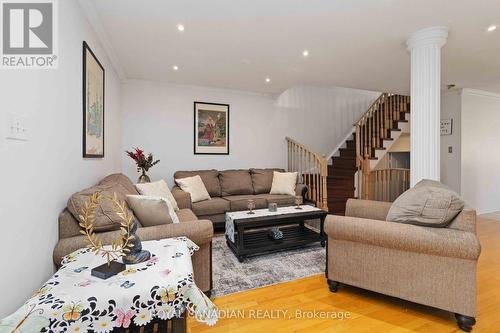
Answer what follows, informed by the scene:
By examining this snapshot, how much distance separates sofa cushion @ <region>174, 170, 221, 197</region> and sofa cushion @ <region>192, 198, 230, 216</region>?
1.60 ft

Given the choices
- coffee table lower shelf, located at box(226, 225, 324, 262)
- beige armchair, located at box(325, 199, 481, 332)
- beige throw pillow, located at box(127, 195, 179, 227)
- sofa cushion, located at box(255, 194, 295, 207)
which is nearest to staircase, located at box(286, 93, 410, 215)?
sofa cushion, located at box(255, 194, 295, 207)

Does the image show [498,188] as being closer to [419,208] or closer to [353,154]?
[353,154]

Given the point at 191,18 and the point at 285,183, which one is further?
the point at 285,183

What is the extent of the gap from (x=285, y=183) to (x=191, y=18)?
296 centimetres

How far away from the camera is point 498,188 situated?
5.35 meters

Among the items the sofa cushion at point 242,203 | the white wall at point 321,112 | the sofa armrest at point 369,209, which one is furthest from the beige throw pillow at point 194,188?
the white wall at point 321,112

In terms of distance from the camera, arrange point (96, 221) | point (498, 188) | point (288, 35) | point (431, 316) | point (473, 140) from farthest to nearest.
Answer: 1. point (498, 188)
2. point (473, 140)
3. point (288, 35)
4. point (431, 316)
5. point (96, 221)

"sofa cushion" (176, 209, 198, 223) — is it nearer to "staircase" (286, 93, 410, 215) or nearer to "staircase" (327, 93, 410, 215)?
"staircase" (286, 93, 410, 215)

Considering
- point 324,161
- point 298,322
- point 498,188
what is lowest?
point 298,322

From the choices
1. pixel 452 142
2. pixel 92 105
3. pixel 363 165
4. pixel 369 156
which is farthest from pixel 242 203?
Result: pixel 452 142

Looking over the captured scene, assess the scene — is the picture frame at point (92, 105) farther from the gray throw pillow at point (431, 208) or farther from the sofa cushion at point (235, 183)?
the gray throw pillow at point (431, 208)

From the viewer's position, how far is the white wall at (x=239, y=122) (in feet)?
14.5

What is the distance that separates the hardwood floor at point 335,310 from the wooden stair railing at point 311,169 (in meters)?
2.36

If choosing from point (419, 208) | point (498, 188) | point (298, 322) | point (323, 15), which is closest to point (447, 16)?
point (323, 15)
